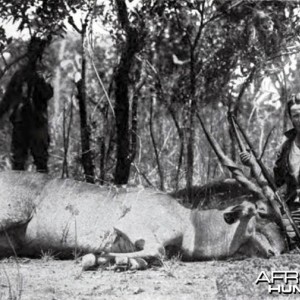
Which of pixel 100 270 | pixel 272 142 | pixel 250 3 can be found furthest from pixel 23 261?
pixel 272 142

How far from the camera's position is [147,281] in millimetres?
5238

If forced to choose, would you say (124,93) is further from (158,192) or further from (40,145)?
(158,192)

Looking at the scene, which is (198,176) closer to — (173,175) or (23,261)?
(173,175)

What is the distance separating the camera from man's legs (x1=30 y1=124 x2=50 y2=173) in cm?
801

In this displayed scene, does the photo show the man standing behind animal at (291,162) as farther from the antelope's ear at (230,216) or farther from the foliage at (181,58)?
the foliage at (181,58)

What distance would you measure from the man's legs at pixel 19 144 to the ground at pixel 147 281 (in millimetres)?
2127

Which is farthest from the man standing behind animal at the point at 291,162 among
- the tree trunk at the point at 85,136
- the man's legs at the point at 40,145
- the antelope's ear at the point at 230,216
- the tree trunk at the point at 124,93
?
the man's legs at the point at 40,145

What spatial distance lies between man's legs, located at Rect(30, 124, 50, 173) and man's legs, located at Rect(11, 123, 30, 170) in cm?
7

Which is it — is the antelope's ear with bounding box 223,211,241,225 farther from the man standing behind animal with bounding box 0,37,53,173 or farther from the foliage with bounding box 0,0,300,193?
the man standing behind animal with bounding box 0,37,53,173

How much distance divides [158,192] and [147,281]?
1567mm

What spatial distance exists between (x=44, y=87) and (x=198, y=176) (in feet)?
9.57

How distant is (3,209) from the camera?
6.39 meters

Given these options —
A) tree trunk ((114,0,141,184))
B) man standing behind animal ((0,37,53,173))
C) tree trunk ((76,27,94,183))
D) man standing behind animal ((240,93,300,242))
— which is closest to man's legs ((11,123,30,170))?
man standing behind animal ((0,37,53,173))

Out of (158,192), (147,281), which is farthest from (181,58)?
(147,281)
